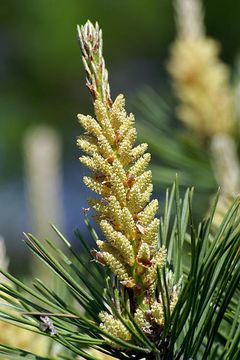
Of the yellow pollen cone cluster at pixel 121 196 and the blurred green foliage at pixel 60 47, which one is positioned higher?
the blurred green foliage at pixel 60 47

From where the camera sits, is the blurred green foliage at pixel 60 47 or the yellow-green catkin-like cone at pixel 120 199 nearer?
the yellow-green catkin-like cone at pixel 120 199

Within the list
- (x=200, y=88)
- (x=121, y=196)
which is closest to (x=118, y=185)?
(x=121, y=196)

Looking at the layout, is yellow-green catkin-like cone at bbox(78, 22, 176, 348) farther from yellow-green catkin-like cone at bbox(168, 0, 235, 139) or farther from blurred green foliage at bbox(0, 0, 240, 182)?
blurred green foliage at bbox(0, 0, 240, 182)

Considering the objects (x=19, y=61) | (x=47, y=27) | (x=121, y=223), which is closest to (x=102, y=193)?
(x=121, y=223)

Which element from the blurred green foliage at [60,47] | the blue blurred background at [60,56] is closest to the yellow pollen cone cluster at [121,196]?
the blue blurred background at [60,56]

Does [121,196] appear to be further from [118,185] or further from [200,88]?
[200,88]

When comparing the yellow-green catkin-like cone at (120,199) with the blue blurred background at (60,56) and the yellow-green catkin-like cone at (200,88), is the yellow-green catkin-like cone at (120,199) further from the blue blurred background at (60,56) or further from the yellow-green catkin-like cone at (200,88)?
the blue blurred background at (60,56)

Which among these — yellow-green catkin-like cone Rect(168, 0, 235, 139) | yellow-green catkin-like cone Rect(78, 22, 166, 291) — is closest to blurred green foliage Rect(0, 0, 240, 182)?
yellow-green catkin-like cone Rect(168, 0, 235, 139)
